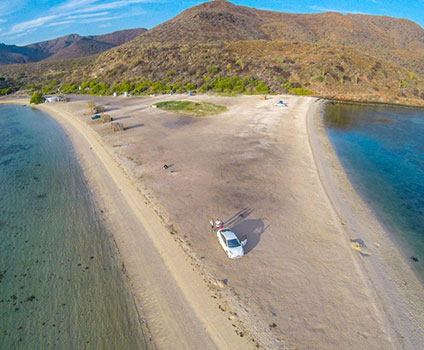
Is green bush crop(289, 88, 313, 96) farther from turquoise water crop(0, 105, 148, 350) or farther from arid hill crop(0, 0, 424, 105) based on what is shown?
turquoise water crop(0, 105, 148, 350)

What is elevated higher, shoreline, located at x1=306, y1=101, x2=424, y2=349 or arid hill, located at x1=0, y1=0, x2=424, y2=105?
arid hill, located at x1=0, y1=0, x2=424, y2=105

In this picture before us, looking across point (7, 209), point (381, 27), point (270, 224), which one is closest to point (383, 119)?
point (270, 224)

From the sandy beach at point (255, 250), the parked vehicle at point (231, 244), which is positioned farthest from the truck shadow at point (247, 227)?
the parked vehicle at point (231, 244)

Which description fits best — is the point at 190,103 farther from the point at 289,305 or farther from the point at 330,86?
the point at 289,305

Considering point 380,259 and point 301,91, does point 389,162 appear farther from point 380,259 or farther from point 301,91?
point 301,91

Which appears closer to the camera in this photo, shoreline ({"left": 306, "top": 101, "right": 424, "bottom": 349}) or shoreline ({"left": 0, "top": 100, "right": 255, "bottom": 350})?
shoreline ({"left": 0, "top": 100, "right": 255, "bottom": 350})

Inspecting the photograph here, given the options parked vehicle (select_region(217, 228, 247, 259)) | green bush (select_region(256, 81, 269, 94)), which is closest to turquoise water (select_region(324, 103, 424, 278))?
parked vehicle (select_region(217, 228, 247, 259))

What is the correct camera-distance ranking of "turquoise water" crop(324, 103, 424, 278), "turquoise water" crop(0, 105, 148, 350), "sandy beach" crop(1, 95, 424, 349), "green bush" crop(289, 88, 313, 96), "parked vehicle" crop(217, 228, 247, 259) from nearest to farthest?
"sandy beach" crop(1, 95, 424, 349) → "turquoise water" crop(0, 105, 148, 350) → "parked vehicle" crop(217, 228, 247, 259) → "turquoise water" crop(324, 103, 424, 278) → "green bush" crop(289, 88, 313, 96)

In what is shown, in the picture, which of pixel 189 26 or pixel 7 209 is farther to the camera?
pixel 189 26
